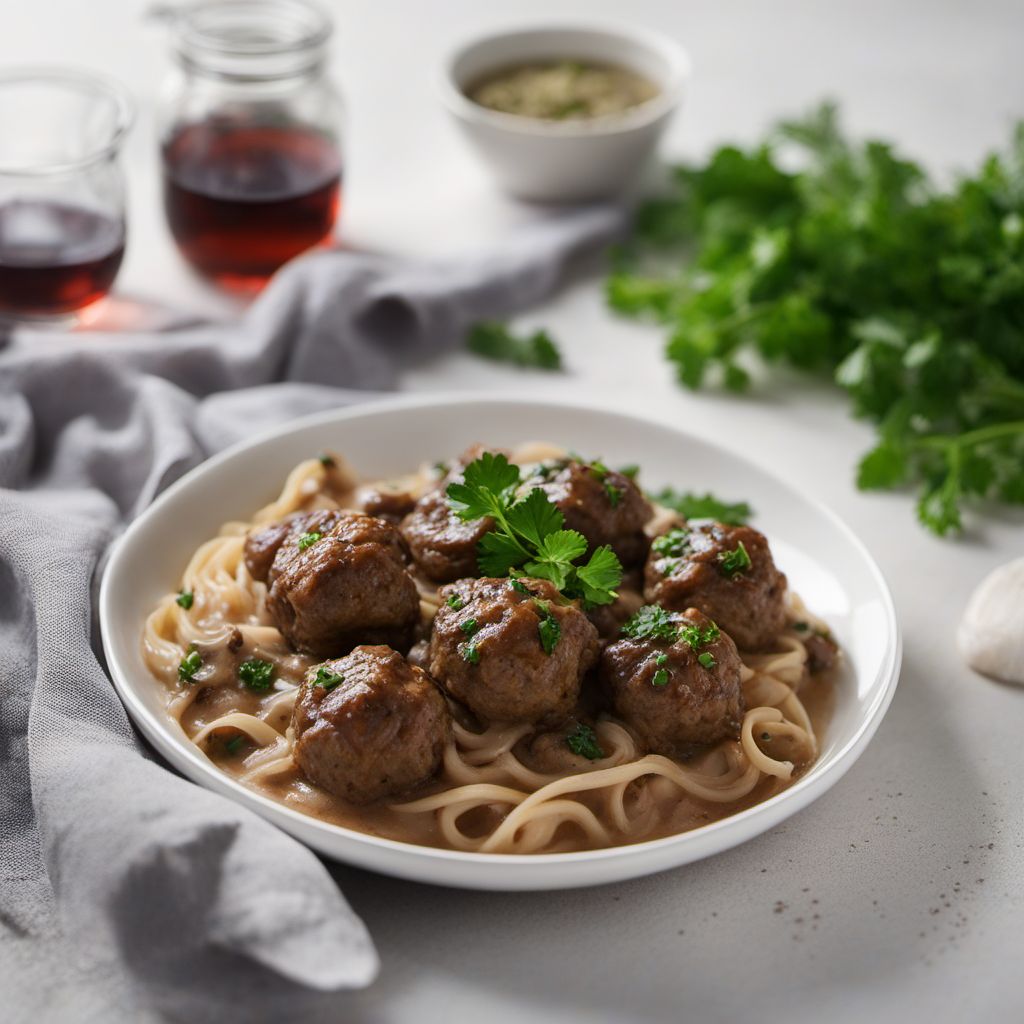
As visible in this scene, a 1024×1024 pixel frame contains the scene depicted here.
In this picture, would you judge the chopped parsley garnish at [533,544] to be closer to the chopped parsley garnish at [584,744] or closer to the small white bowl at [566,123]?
the chopped parsley garnish at [584,744]

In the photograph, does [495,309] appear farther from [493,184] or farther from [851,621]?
[851,621]

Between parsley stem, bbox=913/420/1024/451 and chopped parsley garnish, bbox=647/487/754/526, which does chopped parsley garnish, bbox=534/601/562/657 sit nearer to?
chopped parsley garnish, bbox=647/487/754/526

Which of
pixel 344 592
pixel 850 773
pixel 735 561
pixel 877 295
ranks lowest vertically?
pixel 850 773

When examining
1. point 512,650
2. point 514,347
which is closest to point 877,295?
point 514,347

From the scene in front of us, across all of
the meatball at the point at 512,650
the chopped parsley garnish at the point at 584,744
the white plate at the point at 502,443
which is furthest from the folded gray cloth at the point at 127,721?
the chopped parsley garnish at the point at 584,744

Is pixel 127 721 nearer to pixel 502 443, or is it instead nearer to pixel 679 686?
pixel 679 686

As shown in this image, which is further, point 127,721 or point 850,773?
point 850,773
